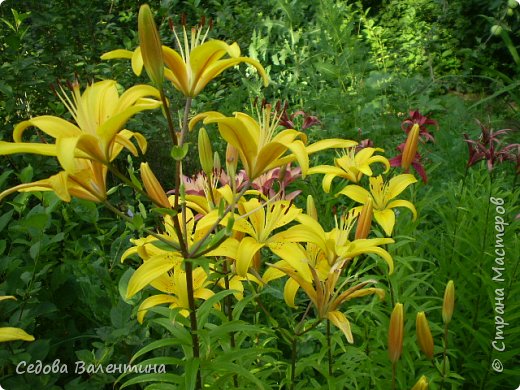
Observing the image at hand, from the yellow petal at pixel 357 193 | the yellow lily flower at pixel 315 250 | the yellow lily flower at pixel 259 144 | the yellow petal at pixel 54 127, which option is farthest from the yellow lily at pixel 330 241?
the yellow petal at pixel 54 127

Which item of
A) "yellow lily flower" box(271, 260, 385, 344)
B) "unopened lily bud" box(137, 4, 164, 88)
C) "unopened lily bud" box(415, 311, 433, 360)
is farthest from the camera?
"unopened lily bud" box(415, 311, 433, 360)

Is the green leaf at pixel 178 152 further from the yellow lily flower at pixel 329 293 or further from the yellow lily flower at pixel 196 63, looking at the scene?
the yellow lily flower at pixel 329 293

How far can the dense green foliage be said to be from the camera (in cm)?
124

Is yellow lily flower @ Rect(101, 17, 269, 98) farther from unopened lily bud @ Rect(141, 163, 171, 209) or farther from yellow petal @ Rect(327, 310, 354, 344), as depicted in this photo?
yellow petal @ Rect(327, 310, 354, 344)

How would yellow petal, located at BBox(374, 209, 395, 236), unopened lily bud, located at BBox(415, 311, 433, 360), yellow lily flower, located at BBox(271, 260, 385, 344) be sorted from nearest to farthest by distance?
1. yellow lily flower, located at BBox(271, 260, 385, 344)
2. unopened lily bud, located at BBox(415, 311, 433, 360)
3. yellow petal, located at BBox(374, 209, 395, 236)

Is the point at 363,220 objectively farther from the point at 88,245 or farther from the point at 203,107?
the point at 203,107

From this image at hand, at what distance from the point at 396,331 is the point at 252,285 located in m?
0.27

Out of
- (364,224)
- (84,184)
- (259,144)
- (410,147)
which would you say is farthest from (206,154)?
(410,147)

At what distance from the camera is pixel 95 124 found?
77 centimetres

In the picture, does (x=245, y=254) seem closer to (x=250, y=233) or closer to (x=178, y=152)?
(x=250, y=233)

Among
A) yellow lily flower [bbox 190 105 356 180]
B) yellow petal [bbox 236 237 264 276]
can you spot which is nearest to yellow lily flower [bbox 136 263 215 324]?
yellow petal [bbox 236 237 264 276]

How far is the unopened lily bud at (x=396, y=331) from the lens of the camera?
0.95m

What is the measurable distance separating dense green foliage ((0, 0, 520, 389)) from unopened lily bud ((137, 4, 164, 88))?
0.19 metres

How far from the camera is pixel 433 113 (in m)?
3.45
